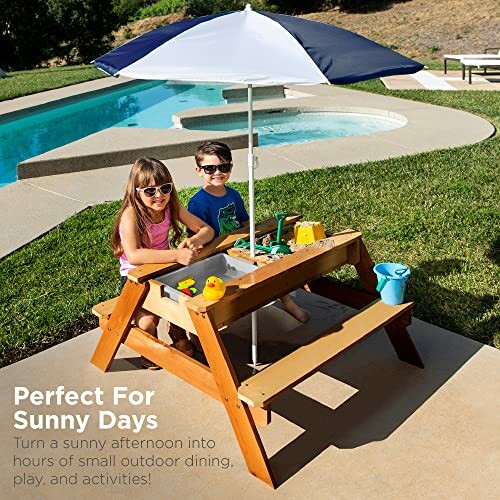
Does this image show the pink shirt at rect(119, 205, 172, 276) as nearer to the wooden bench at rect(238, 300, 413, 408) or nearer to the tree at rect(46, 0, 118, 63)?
the wooden bench at rect(238, 300, 413, 408)

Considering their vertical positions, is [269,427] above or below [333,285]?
below

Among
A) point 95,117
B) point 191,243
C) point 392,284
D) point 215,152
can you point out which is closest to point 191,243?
point 191,243

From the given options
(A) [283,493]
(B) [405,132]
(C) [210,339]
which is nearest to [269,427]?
(A) [283,493]

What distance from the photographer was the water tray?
3570 mm

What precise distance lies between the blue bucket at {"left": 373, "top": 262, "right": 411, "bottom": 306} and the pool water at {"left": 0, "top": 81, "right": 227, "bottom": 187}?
8648 millimetres

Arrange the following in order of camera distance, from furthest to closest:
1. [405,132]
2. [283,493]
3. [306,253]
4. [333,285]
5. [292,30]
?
[405,132] < [333,285] < [306,253] < [292,30] < [283,493]

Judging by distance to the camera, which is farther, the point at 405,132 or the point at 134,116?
the point at 134,116

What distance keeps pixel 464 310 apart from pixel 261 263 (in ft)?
6.11

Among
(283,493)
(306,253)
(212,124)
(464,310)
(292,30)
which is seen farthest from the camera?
(212,124)

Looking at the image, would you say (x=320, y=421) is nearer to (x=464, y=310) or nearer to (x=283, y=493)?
(x=283, y=493)

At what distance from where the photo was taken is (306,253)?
141 inches

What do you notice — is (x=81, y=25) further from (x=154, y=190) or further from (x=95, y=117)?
(x=154, y=190)

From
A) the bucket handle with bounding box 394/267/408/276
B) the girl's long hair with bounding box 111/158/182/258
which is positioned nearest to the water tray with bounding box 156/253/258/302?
the girl's long hair with bounding box 111/158/182/258

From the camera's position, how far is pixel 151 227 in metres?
3.84
